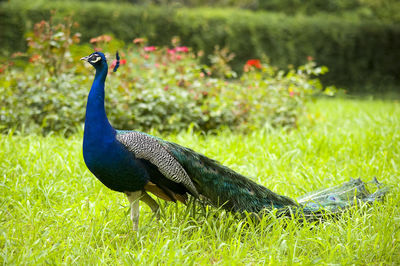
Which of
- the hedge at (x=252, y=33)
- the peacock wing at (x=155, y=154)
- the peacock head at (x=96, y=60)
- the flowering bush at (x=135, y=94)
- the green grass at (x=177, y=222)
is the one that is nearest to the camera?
the green grass at (x=177, y=222)

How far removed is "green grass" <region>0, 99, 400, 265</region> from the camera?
8.49ft

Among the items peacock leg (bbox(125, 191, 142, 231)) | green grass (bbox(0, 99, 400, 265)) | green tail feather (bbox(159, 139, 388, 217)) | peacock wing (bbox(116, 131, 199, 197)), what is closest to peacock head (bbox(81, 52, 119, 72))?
peacock wing (bbox(116, 131, 199, 197))

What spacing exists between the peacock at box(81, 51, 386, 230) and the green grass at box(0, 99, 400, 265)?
0.14 metres

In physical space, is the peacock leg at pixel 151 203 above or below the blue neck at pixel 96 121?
below

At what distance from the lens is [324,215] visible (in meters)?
3.10

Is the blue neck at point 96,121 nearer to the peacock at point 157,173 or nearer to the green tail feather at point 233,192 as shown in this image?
the peacock at point 157,173

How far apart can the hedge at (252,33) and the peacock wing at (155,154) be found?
25.2 feet

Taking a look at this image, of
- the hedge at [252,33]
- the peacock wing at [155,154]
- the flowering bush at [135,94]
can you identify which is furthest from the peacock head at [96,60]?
the hedge at [252,33]

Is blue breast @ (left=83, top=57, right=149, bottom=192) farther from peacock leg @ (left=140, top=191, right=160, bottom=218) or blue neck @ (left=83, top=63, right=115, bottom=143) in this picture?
peacock leg @ (left=140, top=191, right=160, bottom=218)

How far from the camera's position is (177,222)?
3.06m

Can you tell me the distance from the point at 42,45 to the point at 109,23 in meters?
5.44

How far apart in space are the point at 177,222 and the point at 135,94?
9.58 feet

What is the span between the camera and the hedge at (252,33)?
10.3 m

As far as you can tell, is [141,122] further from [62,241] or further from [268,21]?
[268,21]
